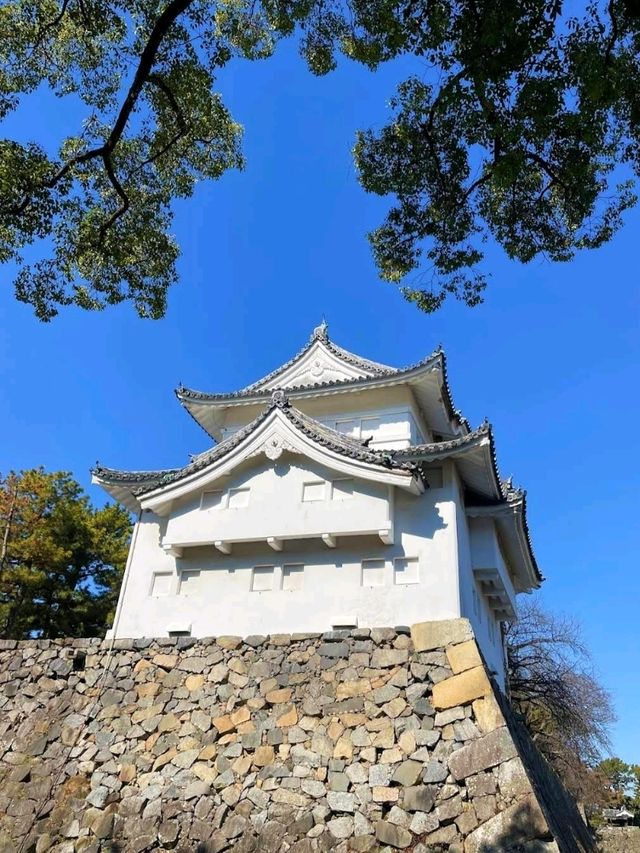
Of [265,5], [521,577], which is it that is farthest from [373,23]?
[521,577]

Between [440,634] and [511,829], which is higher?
[440,634]

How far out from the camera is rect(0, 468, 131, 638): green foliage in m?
21.2

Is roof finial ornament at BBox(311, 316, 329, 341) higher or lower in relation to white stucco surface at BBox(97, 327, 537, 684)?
higher

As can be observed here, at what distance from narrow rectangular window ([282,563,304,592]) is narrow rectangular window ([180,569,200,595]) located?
1761 millimetres

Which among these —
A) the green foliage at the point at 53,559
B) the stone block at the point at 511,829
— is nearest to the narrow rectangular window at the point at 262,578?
the stone block at the point at 511,829

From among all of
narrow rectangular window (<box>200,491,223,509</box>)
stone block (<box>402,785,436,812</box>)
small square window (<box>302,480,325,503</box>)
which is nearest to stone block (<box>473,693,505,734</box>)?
stone block (<box>402,785,436,812</box>)

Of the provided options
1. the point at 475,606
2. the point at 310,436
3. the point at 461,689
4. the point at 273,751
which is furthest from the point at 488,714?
the point at 310,436

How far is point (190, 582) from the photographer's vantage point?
1229 cm

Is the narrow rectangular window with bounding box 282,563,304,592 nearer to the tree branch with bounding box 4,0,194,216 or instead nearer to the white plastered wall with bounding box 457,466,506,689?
the white plastered wall with bounding box 457,466,506,689

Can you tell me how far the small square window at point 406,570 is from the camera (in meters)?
11.4

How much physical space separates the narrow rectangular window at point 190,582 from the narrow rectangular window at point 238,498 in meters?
1.49

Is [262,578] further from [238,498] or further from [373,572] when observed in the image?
[373,572]

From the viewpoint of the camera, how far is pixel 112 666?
10781 mm

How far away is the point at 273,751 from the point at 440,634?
294cm
